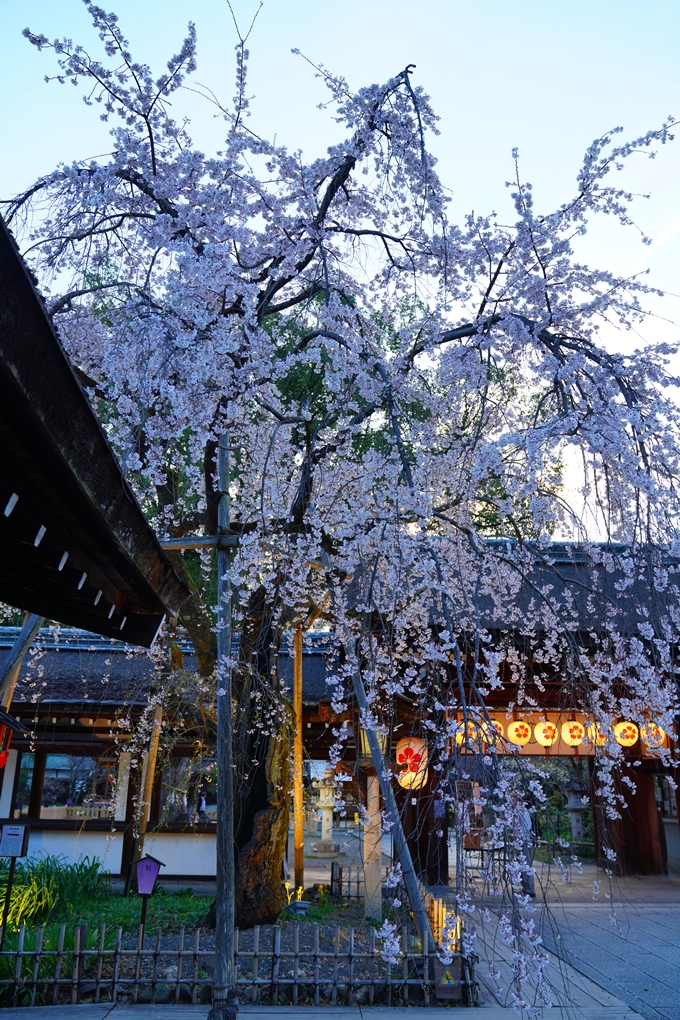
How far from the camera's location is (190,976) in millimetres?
6145

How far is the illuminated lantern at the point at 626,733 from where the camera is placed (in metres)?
11.4

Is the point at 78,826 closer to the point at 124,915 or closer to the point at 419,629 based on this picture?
the point at 124,915

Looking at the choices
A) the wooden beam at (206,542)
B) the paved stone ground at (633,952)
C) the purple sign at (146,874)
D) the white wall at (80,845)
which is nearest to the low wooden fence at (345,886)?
the paved stone ground at (633,952)

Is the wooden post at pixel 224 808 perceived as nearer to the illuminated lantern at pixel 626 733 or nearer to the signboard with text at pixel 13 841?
the signboard with text at pixel 13 841

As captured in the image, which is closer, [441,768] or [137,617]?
[441,768]

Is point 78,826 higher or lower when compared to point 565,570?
lower

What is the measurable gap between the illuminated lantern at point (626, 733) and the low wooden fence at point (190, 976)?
649cm

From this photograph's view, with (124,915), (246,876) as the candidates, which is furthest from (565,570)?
(124,915)

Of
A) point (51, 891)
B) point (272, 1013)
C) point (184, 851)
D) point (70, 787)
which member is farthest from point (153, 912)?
Result: point (70, 787)

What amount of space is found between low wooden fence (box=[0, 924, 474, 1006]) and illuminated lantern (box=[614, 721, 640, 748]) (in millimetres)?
6492

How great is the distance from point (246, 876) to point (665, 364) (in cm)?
674

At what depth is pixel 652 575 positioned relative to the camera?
4.72 metres

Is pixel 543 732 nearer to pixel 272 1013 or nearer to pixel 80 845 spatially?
pixel 272 1013

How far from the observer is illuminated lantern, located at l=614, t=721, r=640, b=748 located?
11.4 metres
